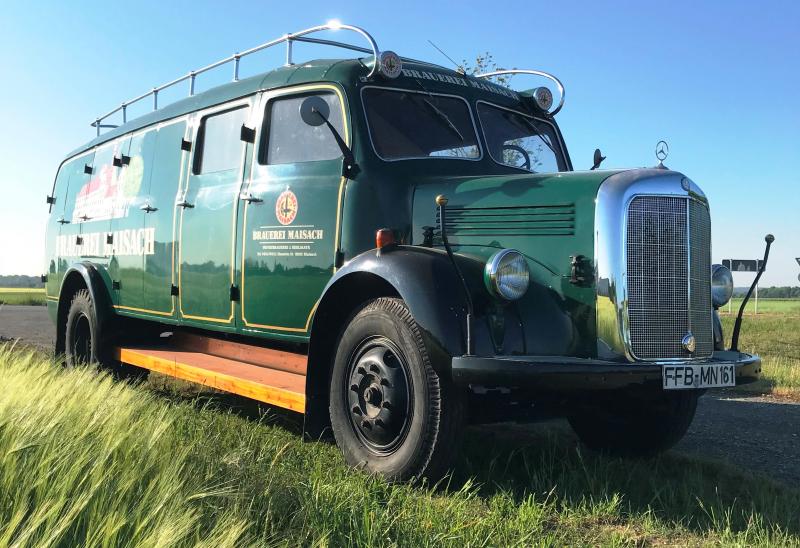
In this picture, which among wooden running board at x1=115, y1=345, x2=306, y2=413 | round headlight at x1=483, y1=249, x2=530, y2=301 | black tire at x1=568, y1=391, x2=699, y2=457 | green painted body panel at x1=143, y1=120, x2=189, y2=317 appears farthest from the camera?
green painted body panel at x1=143, y1=120, x2=189, y2=317

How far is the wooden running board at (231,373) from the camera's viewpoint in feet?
14.5

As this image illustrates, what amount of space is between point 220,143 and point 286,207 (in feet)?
4.00

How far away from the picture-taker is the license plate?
3.50 metres

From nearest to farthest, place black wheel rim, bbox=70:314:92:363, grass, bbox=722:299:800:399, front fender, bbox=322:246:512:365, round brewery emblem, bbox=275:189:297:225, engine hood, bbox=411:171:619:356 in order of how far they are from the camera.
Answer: front fender, bbox=322:246:512:365
engine hood, bbox=411:171:619:356
round brewery emblem, bbox=275:189:297:225
black wheel rim, bbox=70:314:92:363
grass, bbox=722:299:800:399

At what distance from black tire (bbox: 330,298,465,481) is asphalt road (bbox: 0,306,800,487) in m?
2.27

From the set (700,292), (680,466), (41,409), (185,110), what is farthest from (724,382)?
(185,110)

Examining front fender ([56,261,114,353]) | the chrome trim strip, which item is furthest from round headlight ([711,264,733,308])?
front fender ([56,261,114,353])

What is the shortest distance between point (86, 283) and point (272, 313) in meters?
3.36

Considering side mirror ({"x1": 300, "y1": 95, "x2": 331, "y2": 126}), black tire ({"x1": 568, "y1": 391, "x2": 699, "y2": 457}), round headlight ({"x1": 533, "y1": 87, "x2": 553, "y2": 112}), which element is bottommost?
black tire ({"x1": 568, "y1": 391, "x2": 699, "y2": 457})

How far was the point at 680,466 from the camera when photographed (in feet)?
14.7

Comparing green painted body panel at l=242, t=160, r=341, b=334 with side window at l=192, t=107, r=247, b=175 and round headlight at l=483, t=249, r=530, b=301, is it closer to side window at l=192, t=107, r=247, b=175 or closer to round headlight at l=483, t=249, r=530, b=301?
side window at l=192, t=107, r=247, b=175

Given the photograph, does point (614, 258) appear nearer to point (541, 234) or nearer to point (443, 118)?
point (541, 234)

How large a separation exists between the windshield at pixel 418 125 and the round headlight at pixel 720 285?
169cm

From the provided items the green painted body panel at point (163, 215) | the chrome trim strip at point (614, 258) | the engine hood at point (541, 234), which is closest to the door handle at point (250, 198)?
the green painted body panel at point (163, 215)
